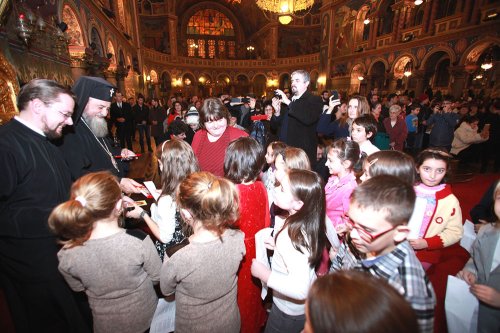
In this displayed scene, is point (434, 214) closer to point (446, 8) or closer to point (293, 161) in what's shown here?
point (293, 161)

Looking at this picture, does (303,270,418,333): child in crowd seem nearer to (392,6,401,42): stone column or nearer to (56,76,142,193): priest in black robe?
(56,76,142,193): priest in black robe

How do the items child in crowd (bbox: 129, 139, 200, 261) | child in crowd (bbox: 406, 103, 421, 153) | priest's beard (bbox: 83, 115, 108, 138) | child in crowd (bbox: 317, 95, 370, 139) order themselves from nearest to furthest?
child in crowd (bbox: 129, 139, 200, 261) < priest's beard (bbox: 83, 115, 108, 138) < child in crowd (bbox: 317, 95, 370, 139) < child in crowd (bbox: 406, 103, 421, 153)

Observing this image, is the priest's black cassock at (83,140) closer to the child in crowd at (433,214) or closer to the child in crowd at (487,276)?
the child in crowd at (433,214)

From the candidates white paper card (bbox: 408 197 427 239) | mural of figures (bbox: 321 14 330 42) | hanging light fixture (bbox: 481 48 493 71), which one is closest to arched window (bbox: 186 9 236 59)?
mural of figures (bbox: 321 14 330 42)

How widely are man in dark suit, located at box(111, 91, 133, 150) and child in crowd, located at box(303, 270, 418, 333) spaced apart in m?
9.09

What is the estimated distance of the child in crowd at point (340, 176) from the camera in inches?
89.3

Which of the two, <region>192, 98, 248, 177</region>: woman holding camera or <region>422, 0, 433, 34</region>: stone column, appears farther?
<region>422, 0, 433, 34</region>: stone column

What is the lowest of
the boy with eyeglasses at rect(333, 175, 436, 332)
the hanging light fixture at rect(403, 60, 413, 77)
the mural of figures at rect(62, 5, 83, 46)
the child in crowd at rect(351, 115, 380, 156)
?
the boy with eyeglasses at rect(333, 175, 436, 332)

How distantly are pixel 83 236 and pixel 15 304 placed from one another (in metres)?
1.03

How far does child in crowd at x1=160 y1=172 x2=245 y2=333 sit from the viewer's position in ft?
4.27

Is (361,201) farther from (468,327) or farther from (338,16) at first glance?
(338,16)

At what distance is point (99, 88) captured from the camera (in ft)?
7.55

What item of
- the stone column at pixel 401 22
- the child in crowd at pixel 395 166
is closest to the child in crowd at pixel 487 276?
the child in crowd at pixel 395 166

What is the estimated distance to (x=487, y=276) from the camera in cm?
142
